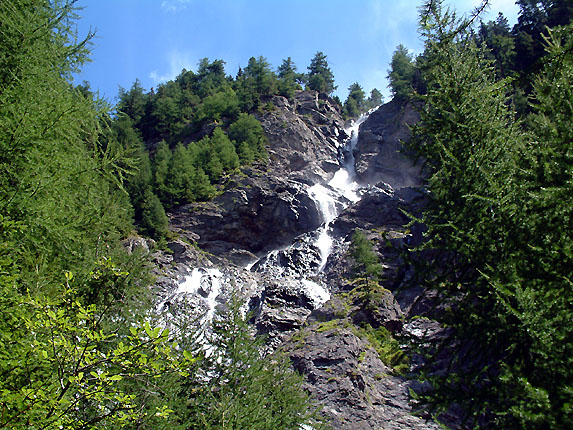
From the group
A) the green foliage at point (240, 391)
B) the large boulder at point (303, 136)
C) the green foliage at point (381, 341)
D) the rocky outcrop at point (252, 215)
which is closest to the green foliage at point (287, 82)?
the large boulder at point (303, 136)

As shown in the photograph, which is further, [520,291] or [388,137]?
[388,137]

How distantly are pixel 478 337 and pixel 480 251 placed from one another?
1.14 m

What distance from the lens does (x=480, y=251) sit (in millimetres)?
5637

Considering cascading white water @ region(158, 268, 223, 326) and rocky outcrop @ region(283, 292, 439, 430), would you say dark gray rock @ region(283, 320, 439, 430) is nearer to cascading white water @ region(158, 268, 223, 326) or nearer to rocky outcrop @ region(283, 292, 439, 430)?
rocky outcrop @ region(283, 292, 439, 430)

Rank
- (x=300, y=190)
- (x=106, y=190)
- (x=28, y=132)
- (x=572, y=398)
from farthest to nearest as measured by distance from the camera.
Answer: (x=300, y=190) → (x=106, y=190) → (x=28, y=132) → (x=572, y=398)

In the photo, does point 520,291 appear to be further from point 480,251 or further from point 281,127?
point 281,127

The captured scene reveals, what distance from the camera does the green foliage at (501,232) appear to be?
181 inches

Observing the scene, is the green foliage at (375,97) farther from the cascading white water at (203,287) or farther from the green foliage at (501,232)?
the green foliage at (501,232)

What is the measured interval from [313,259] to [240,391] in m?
32.6

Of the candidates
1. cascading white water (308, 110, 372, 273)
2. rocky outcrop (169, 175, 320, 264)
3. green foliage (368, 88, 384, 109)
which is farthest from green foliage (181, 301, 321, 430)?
green foliage (368, 88, 384, 109)

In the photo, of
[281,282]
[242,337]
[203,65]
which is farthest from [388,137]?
[242,337]

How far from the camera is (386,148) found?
62875 millimetres

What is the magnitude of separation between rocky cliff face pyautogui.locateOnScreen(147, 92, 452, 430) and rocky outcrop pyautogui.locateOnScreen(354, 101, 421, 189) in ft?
0.62

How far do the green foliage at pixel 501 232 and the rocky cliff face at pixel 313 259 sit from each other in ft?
3.97
